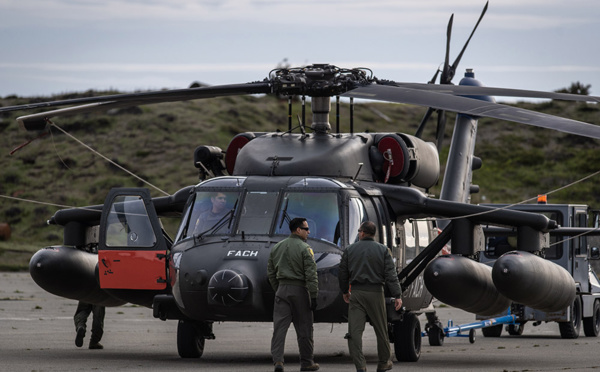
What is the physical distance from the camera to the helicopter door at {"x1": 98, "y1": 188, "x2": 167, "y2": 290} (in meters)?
15.2

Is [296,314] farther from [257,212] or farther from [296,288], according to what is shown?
[257,212]

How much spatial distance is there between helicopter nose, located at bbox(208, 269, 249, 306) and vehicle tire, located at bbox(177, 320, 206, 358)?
7.03 feet

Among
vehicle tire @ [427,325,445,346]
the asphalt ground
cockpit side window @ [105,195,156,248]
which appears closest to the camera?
the asphalt ground

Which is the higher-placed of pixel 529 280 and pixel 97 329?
pixel 529 280

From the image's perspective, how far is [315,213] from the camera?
14719mm

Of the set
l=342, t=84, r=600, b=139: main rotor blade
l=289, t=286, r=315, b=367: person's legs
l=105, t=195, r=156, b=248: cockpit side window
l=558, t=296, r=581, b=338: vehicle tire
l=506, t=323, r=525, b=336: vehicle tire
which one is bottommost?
l=506, t=323, r=525, b=336: vehicle tire

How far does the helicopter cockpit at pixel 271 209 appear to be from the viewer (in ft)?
47.9

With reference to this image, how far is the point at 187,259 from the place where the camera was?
14242mm

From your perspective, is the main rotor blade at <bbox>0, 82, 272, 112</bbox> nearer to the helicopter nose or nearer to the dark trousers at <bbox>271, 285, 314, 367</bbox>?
the helicopter nose

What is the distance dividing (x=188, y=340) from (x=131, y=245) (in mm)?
1685

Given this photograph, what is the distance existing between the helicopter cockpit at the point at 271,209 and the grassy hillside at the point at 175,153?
4324 cm

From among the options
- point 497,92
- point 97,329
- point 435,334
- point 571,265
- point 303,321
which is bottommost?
point 435,334

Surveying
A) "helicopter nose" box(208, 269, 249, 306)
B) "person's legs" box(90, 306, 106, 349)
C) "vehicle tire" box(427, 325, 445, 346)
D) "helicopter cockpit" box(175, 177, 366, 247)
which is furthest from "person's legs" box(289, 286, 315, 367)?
"vehicle tire" box(427, 325, 445, 346)

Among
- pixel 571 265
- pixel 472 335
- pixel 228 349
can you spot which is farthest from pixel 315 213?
pixel 571 265
